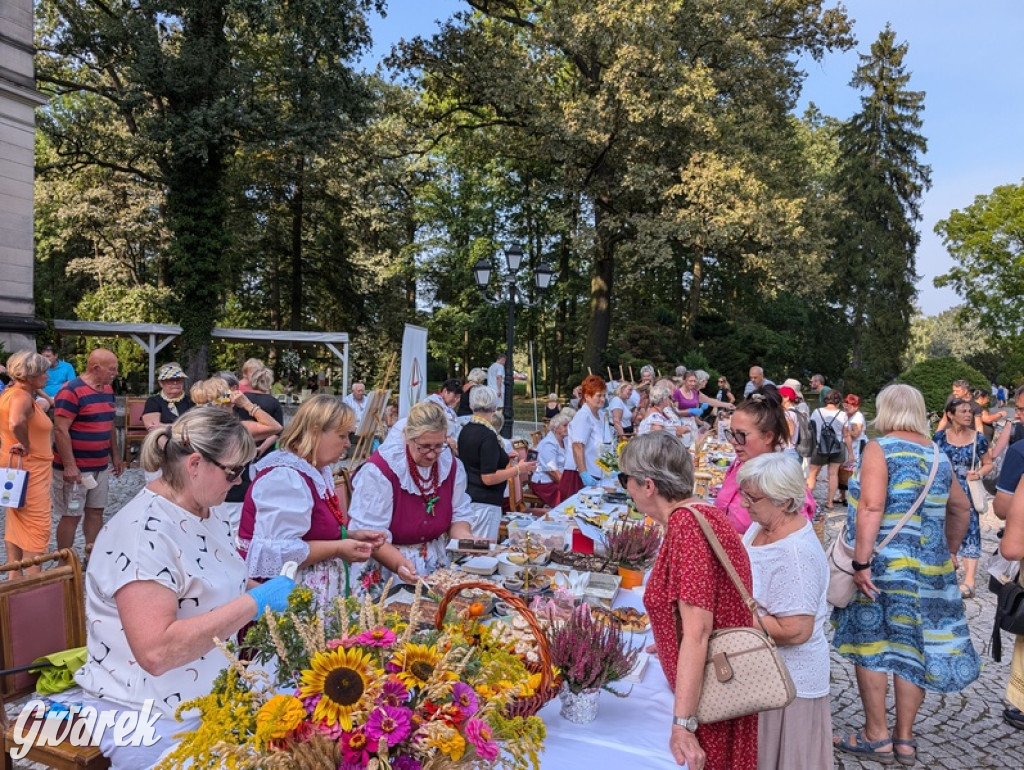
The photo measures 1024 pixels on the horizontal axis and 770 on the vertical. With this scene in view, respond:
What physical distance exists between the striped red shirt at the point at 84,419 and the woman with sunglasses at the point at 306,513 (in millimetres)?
3725

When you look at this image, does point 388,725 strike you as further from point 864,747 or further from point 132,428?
point 132,428

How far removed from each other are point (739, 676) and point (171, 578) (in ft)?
5.42

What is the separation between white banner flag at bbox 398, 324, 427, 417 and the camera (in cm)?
1016

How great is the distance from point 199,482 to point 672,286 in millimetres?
33150

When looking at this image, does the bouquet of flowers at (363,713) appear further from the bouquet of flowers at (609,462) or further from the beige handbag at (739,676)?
the bouquet of flowers at (609,462)

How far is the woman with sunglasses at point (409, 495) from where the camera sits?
3.40m

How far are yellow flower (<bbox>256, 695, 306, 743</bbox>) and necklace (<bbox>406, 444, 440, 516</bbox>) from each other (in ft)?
7.56

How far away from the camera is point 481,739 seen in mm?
1287

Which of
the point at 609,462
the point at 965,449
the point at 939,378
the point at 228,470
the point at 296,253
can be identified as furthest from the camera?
the point at 296,253

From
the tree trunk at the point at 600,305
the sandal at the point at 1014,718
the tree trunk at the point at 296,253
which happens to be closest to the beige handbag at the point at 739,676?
the sandal at the point at 1014,718

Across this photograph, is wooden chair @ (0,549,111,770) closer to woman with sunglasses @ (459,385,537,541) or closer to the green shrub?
woman with sunglasses @ (459,385,537,541)

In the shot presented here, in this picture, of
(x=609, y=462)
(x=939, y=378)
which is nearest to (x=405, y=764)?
(x=609, y=462)

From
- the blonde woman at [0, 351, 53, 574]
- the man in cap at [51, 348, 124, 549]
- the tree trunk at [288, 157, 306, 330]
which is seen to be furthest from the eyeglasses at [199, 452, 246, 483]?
the tree trunk at [288, 157, 306, 330]

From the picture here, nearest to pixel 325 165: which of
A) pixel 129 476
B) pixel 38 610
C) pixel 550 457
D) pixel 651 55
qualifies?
pixel 651 55
